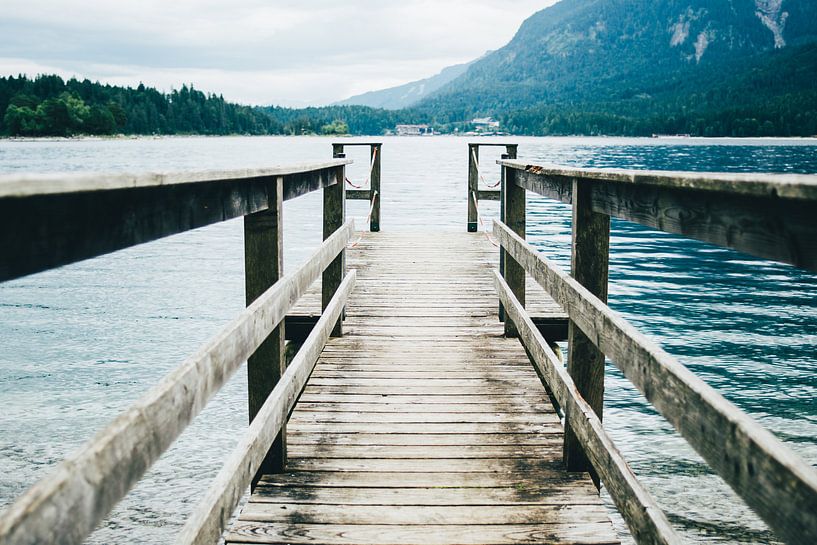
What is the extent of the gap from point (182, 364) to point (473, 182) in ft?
37.6

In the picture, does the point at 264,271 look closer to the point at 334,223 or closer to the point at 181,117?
the point at 334,223

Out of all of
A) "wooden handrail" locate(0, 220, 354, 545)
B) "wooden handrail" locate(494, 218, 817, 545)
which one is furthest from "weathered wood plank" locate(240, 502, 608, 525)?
"wooden handrail" locate(0, 220, 354, 545)

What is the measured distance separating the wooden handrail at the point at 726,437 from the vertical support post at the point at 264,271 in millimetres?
1562

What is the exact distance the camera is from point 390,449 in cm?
415

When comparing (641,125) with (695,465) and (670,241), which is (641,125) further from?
(695,465)

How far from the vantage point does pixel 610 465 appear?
2811 mm

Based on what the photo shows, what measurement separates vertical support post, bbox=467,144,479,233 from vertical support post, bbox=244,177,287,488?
31.1 feet

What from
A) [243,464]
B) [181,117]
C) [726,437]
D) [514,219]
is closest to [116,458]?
[243,464]

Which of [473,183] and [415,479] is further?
[473,183]

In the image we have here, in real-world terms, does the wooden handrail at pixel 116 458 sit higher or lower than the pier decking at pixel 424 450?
higher

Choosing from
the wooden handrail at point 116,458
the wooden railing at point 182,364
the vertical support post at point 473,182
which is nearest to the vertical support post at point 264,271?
the wooden railing at point 182,364

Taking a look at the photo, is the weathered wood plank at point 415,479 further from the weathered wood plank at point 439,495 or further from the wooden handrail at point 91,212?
the wooden handrail at point 91,212

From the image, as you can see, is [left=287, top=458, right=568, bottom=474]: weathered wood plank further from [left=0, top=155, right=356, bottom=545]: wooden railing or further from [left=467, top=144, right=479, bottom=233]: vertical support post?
[left=467, top=144, right=479, bottom=233]: vertical support post

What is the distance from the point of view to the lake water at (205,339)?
21.1 ft
